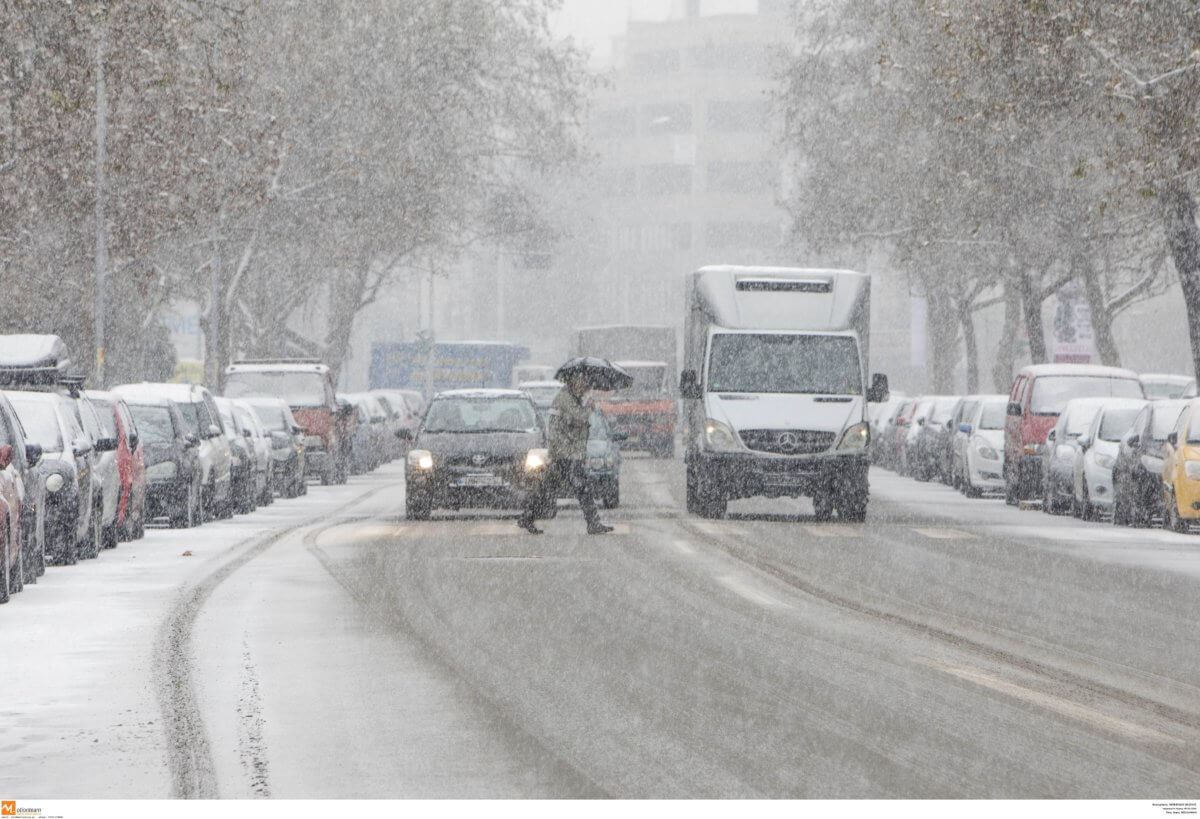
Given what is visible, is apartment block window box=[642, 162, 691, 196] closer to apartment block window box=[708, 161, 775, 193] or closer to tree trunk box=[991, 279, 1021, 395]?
apartment block window box=[708, 161, 775, 193]

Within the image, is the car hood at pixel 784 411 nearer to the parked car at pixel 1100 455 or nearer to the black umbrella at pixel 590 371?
the black umbrella at pixel 590 371

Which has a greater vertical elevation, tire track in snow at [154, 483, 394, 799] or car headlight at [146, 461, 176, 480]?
car headlight at [146, 461, 176, 480]

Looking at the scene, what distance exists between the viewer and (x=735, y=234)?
526ft

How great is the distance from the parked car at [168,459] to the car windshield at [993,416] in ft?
52.3

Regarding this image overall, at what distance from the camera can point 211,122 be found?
4900cm

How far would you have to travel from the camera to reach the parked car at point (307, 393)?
145 feet

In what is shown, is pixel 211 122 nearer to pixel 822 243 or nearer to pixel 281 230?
pixel 281 230

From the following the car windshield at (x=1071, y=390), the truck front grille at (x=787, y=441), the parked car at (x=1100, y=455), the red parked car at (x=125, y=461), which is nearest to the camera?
the red parked car at (x=125, y=461)

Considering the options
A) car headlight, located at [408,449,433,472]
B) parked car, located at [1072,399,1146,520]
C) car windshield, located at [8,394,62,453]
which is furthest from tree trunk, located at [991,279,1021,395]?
car windshield, located at [8,394,62,453]

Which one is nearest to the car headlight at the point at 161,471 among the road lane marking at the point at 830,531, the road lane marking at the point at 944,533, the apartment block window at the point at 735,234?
the road lane marking at the point at 830,531

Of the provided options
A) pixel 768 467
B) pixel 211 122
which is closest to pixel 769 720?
pixel 768 467

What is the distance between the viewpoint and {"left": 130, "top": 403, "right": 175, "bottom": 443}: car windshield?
2903 cm

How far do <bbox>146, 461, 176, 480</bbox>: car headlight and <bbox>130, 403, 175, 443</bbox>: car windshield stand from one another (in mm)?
278
